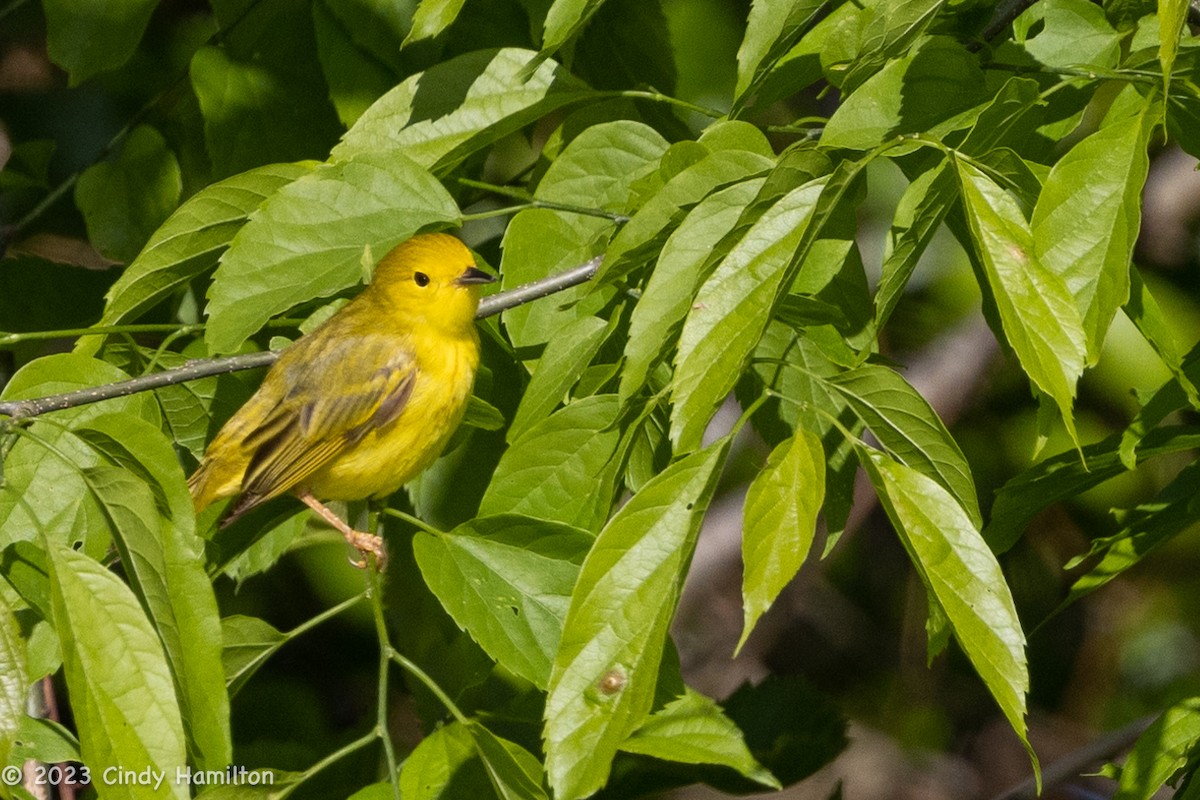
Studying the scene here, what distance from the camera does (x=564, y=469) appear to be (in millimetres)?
1999

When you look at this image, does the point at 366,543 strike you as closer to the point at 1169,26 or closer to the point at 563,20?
the point at 563,20

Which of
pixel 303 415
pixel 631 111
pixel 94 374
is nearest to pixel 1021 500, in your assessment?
pixel 631 111

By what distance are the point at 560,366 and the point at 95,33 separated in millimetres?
1258

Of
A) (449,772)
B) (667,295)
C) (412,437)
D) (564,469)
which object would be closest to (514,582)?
(564,469)

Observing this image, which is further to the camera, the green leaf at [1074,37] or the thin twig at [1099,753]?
the thin twig at [1099,753]

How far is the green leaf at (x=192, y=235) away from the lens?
6.91 feet

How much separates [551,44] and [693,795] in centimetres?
457

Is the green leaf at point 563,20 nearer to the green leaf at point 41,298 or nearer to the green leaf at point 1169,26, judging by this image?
the green leaf at point 1169,26

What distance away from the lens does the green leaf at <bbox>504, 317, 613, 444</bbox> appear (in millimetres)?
1973

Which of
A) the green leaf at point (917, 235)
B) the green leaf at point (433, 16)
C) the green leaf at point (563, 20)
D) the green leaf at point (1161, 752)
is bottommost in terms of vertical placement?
the green leaf at point (1161, 752)

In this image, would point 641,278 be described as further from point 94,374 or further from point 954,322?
point 954,322

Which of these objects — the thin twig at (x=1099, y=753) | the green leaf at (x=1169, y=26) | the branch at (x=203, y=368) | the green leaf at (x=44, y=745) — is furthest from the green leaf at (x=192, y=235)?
the thin twig at (x=1099, y=753)

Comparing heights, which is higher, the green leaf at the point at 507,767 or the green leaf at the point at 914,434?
the green leaf at the point at 914,434

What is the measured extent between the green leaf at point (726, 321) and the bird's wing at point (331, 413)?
1.84m
